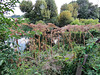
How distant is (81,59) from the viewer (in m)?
1.47

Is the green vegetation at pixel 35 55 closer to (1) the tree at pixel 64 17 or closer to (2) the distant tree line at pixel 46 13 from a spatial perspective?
(1) the tree at pixel 64 17

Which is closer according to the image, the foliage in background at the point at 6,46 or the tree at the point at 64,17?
the foliage in background at the point at 6,46

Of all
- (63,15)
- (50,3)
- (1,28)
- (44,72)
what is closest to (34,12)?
(50,3)

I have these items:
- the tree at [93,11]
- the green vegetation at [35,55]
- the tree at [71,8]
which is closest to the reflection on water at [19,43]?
the green vegetation at [35,55]

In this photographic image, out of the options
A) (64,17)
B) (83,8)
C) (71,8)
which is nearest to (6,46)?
(64,17)

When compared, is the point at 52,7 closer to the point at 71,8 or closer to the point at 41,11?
the point at 41,11

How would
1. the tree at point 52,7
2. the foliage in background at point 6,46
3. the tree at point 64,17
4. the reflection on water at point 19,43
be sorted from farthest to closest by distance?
1. the tree at point 52,7
2. the tree at point 64,17
3. the reflection on water at point 19,43
4. the foliage in background at point 6,46

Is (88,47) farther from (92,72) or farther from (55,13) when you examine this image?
(55,13)

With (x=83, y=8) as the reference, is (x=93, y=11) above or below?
below

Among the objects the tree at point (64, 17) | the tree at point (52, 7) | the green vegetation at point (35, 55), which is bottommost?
the green vegetation at point (35, 55)

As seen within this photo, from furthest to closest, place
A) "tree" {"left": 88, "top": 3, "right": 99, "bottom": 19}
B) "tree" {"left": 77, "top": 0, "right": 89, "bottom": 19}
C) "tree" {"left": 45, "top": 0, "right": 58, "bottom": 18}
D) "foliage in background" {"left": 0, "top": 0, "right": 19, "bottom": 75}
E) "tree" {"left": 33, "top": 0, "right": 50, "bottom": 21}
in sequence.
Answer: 1. "tree" {"left": 88, "top": 3, "right": 99, "bottom": 19}
2. "tree" {"left": 77, "top": 0, "right": 89, "bottom": 19}
3. "tree" {"left": 45, "top": 0, "right": 58, "bottom": 18}
4. "tree" {"left": 33, "top": 0, "right": 50, "bottom": 21}
5. "foliage in background" {"left": 0, "top": 0, "right": 19, "bottom": 75}

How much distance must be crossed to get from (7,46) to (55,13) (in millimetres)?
6587

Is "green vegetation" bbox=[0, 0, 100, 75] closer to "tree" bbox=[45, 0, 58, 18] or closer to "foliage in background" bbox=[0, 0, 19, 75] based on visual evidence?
"foliage in background" bbox=[0, 0, 19, 75]

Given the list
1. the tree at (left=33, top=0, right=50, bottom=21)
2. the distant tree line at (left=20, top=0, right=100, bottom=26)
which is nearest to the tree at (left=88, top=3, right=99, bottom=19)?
the distant tree line at (left=20, top=0, right=100, bottom=26)
